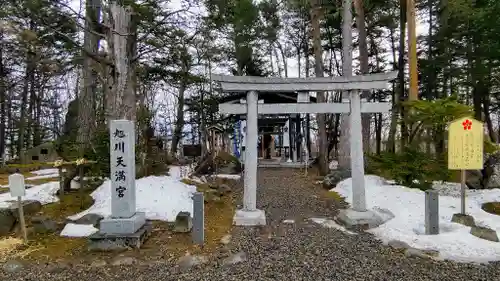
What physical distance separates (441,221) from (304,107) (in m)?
3.15

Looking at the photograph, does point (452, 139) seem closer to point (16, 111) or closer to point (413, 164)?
point (413, 164)

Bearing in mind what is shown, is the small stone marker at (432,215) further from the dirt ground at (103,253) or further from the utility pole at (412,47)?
the utility pole at (412,47)

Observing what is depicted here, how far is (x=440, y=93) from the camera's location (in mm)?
18734

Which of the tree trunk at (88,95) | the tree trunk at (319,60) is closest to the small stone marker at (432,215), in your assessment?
the tree trunk at (319,60)

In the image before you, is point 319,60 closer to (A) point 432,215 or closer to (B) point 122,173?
(A) point 432,215

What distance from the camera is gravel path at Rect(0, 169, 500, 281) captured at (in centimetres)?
397

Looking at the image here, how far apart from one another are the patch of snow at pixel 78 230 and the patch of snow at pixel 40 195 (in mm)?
1998

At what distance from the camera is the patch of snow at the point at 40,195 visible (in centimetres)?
721

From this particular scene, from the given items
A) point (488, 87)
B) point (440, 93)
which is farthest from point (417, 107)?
point (440, 93)

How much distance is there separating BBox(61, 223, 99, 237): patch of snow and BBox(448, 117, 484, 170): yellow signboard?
6286 millimetres

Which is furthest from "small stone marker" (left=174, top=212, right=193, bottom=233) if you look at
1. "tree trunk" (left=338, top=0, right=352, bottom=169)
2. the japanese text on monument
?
"tree trunk" (left=338, top=0, right=352, bottom=169)

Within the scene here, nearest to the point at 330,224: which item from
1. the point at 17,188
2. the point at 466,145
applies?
the point at 466,145

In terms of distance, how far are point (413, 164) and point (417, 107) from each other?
138 cm

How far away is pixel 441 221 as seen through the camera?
595cm
